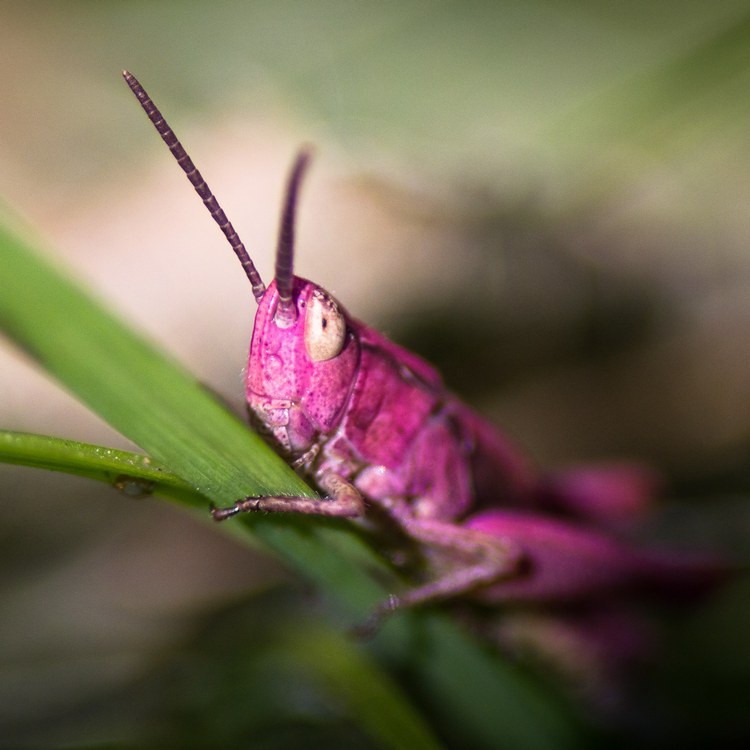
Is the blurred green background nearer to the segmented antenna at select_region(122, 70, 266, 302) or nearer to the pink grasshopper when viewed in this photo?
the pink grasshopper

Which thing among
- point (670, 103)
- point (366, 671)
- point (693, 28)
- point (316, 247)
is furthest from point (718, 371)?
point (366, 671)

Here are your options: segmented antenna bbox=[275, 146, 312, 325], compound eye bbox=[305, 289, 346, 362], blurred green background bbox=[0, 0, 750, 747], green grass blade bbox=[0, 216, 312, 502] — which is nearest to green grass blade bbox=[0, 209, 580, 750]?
green grass blade bbox=[0, 216, 312, 502]

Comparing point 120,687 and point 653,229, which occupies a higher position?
point 653,229

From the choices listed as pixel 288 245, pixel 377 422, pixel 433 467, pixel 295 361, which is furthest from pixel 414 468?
pixel 288 245

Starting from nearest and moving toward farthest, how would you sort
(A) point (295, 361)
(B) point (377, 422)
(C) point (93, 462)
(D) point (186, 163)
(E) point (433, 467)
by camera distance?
(C) point (93, 462), (D) point (186, 163), (A) point (295, 361), (B) point (377, 422), (E) point (433, 467)

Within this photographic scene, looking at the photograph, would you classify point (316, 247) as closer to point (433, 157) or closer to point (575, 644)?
point (433, 157)

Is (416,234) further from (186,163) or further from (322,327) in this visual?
(186,163)

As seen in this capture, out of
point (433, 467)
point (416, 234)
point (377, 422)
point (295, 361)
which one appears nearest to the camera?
point (295, 361)

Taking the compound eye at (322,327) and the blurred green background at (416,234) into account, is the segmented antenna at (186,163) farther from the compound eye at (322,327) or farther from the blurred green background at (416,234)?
the blurred green background at (416,234)
